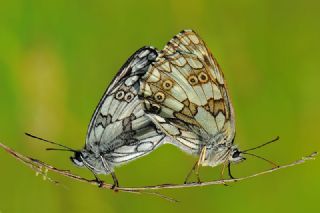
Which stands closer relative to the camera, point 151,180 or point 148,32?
point 151,180

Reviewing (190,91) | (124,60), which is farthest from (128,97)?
(124,60)

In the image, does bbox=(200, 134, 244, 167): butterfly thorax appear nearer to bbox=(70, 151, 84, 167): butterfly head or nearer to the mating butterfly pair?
the mating butterfly pair

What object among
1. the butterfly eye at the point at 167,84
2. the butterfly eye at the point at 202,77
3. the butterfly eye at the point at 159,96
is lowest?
the butterfly eye at the point at 159,96

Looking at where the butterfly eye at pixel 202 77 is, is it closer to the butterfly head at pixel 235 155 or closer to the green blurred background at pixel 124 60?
the butterfly head at pixel 235 155

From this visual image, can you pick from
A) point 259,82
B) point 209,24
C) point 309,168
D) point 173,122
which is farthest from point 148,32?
point 173,122

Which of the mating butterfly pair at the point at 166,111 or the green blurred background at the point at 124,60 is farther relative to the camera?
A: the green blurred background at the point at 124,60

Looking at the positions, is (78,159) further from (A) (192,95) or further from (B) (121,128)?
(A) (192,95)

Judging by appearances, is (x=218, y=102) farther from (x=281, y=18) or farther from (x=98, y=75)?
(x=281, y=18)

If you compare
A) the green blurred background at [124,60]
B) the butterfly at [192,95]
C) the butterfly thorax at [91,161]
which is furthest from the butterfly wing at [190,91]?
the green blurred background at [124,60]
